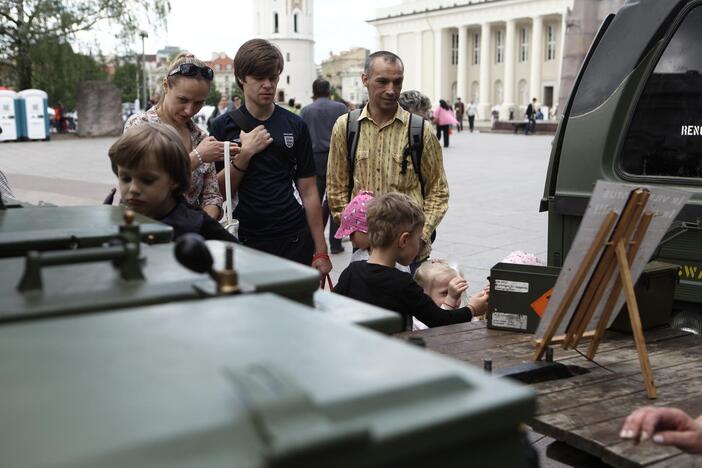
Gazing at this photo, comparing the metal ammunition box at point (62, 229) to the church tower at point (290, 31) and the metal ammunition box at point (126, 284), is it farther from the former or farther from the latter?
the church tower at point (290, 31)

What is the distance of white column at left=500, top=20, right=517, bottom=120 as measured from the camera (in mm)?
85750

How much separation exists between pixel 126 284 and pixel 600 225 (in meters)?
1.74

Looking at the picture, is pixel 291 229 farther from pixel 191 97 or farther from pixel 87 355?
pixel 87 355

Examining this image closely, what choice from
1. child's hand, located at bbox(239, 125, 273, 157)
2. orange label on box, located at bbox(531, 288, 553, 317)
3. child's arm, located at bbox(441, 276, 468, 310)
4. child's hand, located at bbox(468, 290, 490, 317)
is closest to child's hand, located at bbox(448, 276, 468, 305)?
child's arm, located at bbox(441, 276, 468, 310)

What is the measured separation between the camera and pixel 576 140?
443cm

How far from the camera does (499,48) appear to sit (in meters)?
90.8

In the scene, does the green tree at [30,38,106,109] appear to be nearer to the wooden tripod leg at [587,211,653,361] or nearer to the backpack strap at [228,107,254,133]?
the backpack strap at [228,107,254,133]

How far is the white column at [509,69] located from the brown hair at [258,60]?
83.4m

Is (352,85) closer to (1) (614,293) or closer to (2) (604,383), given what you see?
(1) (614,293)

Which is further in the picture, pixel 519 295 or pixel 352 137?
pixel 352 137

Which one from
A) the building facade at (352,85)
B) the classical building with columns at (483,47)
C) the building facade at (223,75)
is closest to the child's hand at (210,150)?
the classical building with columns at (483,47)

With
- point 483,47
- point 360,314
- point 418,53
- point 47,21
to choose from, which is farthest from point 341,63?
point 360,314

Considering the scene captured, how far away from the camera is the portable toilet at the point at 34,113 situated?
3108 cm

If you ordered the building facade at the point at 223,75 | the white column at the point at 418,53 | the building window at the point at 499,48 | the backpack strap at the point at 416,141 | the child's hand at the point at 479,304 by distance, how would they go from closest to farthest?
1. the child's hand at the point at 479,304
2. the backpack strap at the point at 416,141
3. the building window at the point at 499,48
4. the white column at the point at 418,53
5. the building facade at the point at 223,75
